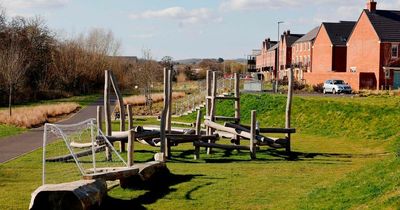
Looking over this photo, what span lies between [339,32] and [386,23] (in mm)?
12771

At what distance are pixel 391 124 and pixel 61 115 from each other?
2393 centimetres

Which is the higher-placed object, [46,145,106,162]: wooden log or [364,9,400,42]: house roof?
[364,9,400,42]: house roof

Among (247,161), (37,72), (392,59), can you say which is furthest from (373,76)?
(247,161)

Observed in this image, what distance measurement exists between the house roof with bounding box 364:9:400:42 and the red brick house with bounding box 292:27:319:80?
17.6m

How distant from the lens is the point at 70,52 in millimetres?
76500

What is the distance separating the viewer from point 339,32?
250ft

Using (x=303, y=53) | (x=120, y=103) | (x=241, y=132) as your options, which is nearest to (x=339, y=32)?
(x=303, y=53)

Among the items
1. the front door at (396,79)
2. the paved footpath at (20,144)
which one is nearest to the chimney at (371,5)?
the front door at (396,79)

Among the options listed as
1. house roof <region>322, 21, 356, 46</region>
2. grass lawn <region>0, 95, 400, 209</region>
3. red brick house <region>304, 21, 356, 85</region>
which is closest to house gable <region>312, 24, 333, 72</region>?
red brick house <region>304, 21, 356, 85</region>

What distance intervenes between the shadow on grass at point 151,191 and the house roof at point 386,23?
48524 millimetres

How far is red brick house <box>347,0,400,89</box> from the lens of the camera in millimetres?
61594

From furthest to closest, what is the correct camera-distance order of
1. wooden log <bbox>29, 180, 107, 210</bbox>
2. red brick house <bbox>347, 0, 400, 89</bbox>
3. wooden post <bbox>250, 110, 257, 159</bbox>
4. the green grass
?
red brick house <bbox>347, 0, 400, 89</bbox> < the green grass < wooden post <bbox>250, 110, 257, 159</bbox> < wooden log <bbox>29, 180, 107, 210</bbox>

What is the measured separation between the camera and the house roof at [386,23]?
62.1 meters

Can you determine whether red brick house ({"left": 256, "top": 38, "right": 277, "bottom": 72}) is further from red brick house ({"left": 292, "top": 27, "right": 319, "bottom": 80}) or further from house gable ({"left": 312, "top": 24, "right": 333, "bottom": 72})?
house gable ({"left": 312, "top": 24, "right": 333, "bottom": 72})
